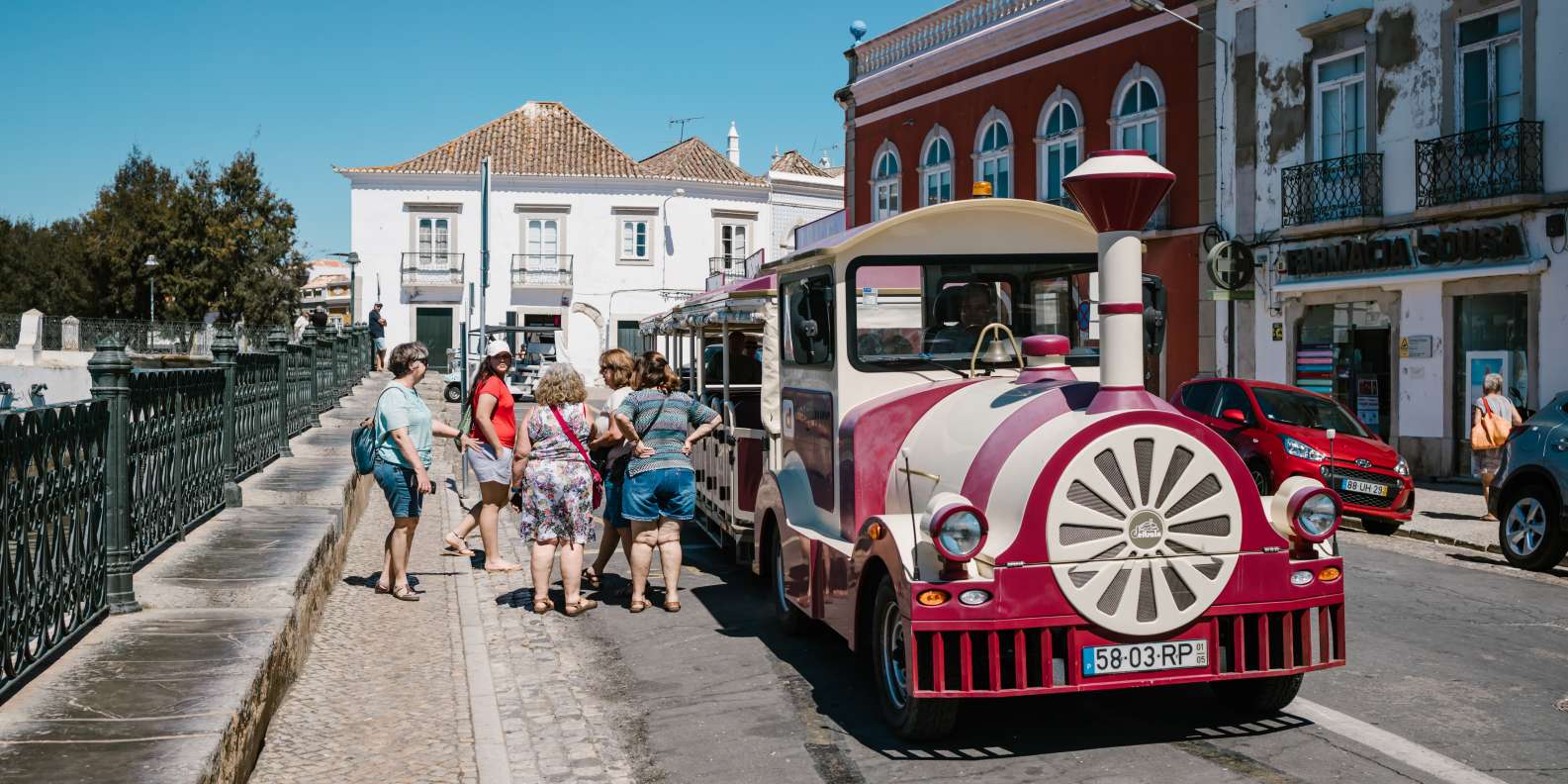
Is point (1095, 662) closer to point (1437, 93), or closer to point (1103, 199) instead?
point (1103, 199)

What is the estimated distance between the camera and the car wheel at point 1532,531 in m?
11.2

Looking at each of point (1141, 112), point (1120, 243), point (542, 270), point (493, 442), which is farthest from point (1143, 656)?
point (542, 270)

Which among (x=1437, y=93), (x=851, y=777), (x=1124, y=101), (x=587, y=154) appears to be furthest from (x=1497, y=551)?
(x=587, y=154)

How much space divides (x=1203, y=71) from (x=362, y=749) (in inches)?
790

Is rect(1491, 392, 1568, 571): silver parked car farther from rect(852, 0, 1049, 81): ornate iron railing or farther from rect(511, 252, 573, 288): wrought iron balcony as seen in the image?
rect(511, 252, 573, 288): wrought iron balcony

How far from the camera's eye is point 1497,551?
12945 millimetres

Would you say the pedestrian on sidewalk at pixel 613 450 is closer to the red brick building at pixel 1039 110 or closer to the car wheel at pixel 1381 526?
the car wheel at pixel 1381 526

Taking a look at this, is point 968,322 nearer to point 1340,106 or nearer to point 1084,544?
point 1084,544

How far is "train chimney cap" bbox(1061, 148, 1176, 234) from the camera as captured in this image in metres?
5.71

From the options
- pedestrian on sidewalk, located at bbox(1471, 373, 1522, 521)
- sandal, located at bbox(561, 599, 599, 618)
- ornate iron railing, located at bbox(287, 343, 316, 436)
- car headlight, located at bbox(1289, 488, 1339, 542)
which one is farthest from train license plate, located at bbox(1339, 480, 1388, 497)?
ornate iron railing, located at bbox(287, 343, 316, 436)

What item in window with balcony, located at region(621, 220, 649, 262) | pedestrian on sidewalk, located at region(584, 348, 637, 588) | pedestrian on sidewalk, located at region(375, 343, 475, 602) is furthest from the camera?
window with balcony, located at region(621, 220, 649, 262)

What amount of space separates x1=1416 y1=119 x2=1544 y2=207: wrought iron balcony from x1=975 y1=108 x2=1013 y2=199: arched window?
31.4 ft

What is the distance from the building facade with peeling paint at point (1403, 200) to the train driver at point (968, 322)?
42.5ft

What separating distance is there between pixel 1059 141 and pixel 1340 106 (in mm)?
6269
